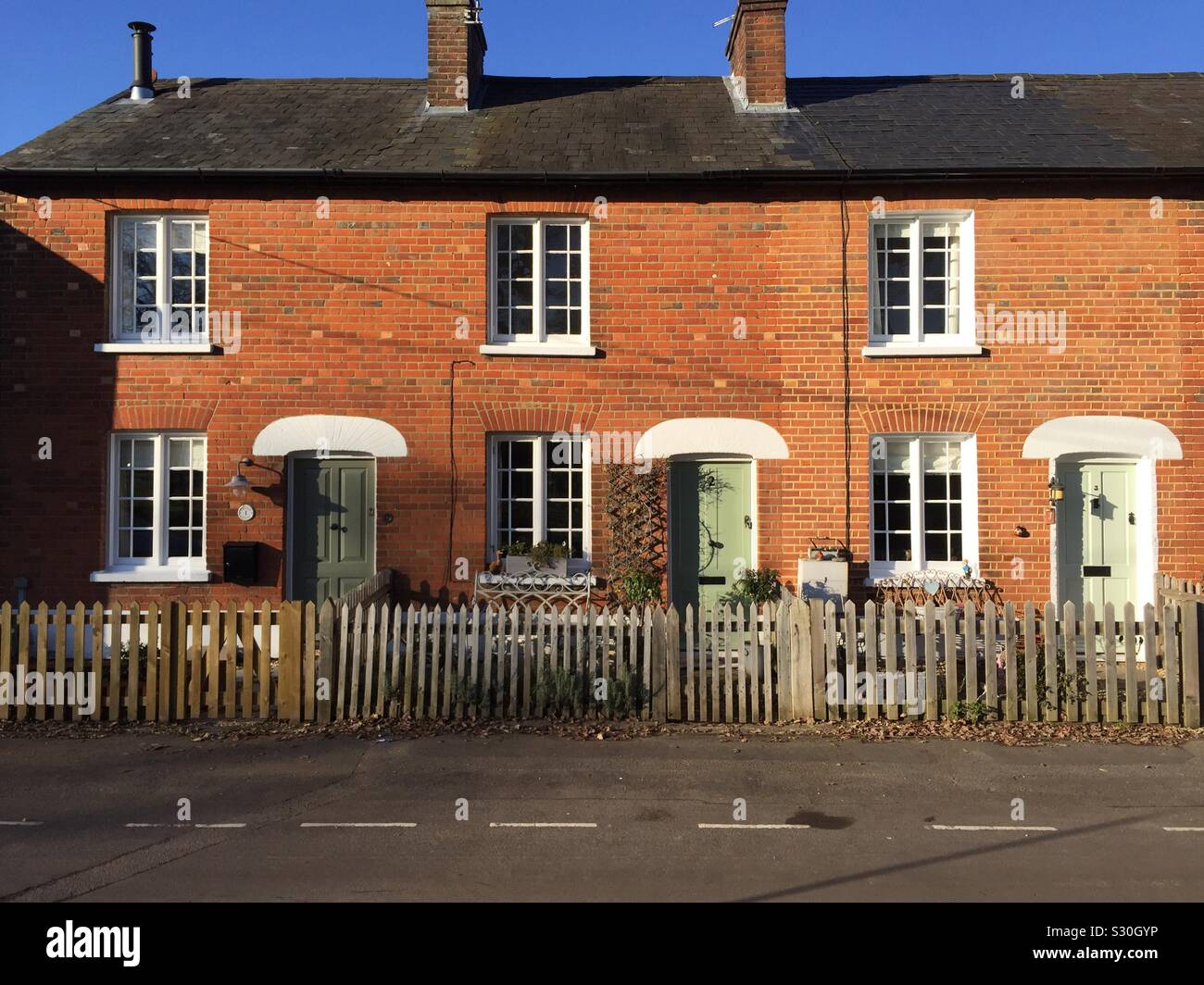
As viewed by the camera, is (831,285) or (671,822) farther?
(831,285)

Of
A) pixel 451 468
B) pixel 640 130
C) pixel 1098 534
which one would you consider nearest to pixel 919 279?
pixel 1098 534

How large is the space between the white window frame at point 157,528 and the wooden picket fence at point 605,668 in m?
2.32

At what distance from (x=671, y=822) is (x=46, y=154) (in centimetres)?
1175

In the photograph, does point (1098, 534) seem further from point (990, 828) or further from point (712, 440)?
point (990, 828)

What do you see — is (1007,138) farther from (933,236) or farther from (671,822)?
(671,822)

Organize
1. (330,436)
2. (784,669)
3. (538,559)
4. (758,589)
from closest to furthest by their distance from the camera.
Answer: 1. (784,669)
2. (758,589)
3. (538,559)
4. (330,436)

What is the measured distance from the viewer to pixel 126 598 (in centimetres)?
1086

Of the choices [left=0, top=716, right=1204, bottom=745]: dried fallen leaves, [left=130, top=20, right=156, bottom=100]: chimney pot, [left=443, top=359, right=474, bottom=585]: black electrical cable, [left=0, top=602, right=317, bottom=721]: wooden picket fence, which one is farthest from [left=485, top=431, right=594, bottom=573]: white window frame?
[left=130, top=20, right=156, bottom=100]: chimney pot

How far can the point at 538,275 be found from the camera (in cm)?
1137

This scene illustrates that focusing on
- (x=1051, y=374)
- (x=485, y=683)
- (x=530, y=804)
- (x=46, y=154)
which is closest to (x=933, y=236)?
(x=1051, y=374)

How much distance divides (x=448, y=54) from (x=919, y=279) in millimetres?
7739

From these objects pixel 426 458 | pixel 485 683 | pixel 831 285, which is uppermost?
pixel 831 285

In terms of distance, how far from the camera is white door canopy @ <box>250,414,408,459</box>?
36.1 feet

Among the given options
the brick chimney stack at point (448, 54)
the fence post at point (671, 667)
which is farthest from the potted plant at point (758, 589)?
the brick chimney stack at point (448, 54)
